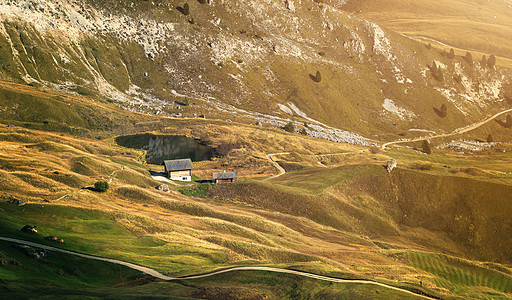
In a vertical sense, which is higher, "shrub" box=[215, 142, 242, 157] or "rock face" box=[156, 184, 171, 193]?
"rock face" box=[156, 184, 171, 193]

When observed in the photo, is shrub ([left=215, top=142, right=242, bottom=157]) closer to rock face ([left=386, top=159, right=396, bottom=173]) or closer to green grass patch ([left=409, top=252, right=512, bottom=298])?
rock face ([left=386, top=159, right=396, bottom=173])

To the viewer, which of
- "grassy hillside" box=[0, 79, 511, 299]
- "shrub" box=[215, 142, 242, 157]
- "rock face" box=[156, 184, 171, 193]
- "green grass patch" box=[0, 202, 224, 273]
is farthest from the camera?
"shrub" box=[215, 142, 242, 157]

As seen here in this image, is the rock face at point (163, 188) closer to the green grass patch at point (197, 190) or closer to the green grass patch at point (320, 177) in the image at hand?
the green grass patch at point (197, 190)

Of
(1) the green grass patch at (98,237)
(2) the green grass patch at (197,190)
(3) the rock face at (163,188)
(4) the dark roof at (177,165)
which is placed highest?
(1) the green grass patch at (98,237)

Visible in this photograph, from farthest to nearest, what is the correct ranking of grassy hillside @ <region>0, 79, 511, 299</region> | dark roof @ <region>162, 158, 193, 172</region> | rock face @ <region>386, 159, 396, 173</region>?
rock face @ <region>386, 159, 396, 173</region> < dark roof @ <region>162, 158, 193, 172</region> < grassy hillside @ <region>0, 79, 511, 299</region>

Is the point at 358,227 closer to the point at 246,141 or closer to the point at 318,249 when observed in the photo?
the point at 318,249

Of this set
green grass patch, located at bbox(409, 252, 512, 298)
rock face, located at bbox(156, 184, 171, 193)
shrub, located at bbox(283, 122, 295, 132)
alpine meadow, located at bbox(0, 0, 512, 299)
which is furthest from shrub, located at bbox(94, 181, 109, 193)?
shrub, located at bbox(283, 122, 295, 132)

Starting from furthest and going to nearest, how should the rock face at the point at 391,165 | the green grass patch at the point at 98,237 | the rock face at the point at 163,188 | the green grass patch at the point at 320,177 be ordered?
1. the rock face at the point at 391,165
2. the green grass patch at the point at 320,177
3. the rock face at the point at 163,188
4. the green grass patch at the point at 98,237

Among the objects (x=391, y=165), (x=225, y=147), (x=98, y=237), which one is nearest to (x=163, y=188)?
(x=98, y=237)

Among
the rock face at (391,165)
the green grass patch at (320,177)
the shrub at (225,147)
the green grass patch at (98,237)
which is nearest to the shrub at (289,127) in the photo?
the shrub at (225,147)
